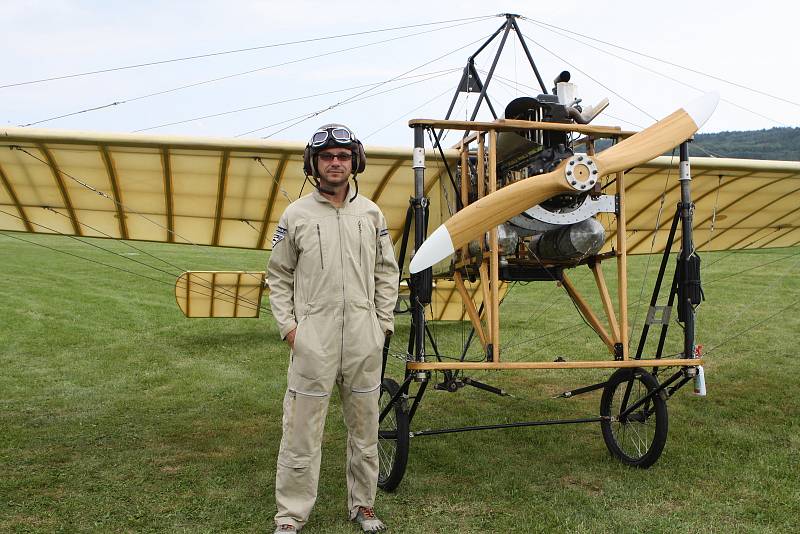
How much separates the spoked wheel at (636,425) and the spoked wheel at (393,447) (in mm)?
1738

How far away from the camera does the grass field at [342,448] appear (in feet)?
14.0

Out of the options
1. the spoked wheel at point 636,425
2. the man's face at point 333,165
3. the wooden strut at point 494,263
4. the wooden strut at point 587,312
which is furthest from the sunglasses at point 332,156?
the spoked wheel at point 636,425

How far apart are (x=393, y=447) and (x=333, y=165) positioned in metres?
2.30

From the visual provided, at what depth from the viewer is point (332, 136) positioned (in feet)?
13.0

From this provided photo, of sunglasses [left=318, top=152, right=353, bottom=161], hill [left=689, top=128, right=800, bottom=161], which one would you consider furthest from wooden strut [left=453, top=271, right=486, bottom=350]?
hill [left=689, top=128, right=800, bottom=161]

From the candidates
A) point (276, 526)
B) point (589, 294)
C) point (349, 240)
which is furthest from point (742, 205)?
point (589, 294)

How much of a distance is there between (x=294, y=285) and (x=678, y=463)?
3242 millimetres

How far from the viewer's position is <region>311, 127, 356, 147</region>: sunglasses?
3959mm

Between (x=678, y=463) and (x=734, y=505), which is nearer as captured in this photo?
(x=734, y=505)

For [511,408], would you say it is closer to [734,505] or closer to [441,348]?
[734,505]

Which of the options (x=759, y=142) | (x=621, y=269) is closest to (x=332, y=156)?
(x=621, y=269)

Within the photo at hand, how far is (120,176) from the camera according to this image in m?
6.14

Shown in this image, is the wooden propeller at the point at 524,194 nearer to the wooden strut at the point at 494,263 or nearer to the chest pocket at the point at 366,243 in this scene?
the wooden strut at the point at 494,263

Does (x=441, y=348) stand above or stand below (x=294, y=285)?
below
